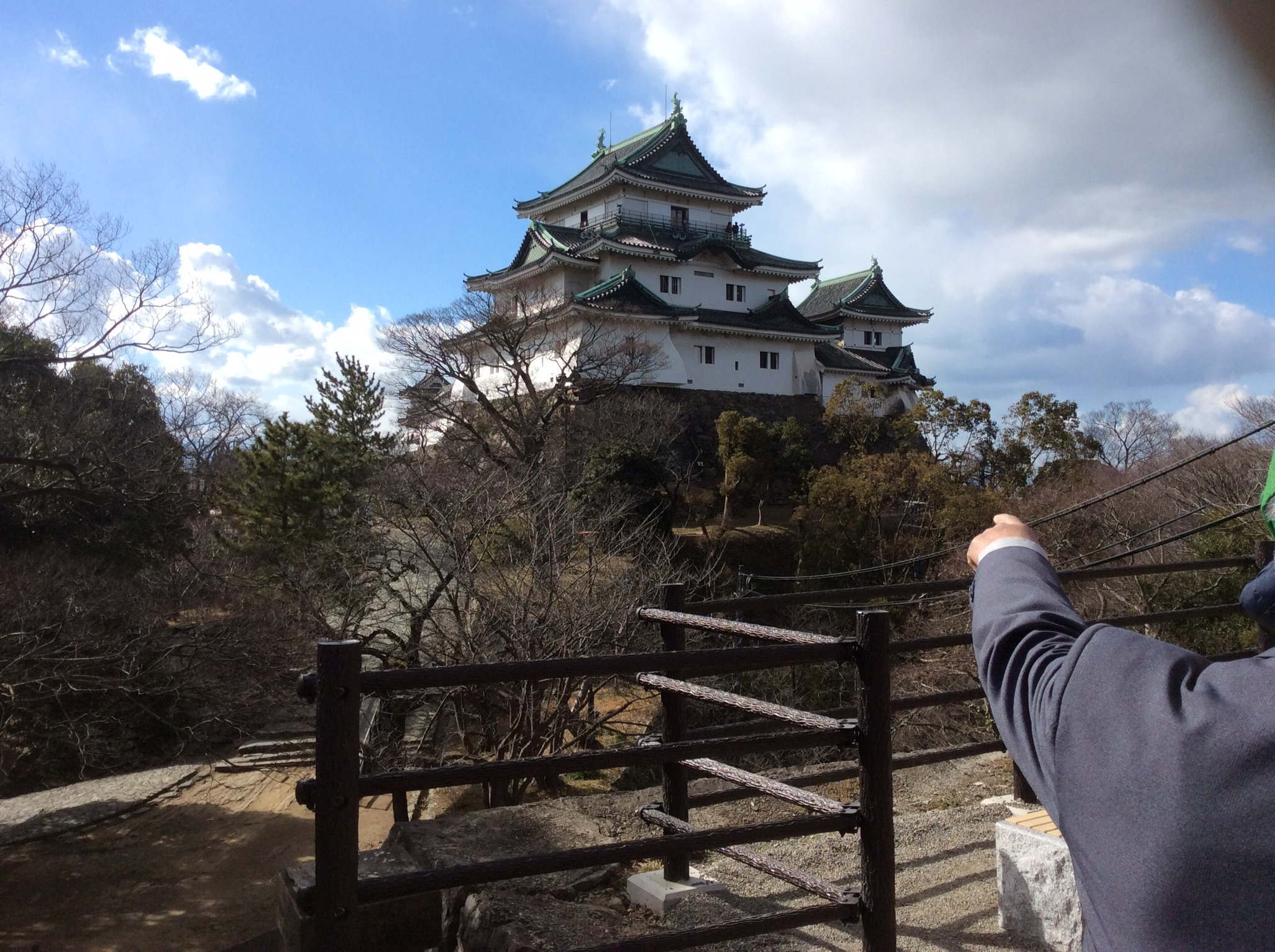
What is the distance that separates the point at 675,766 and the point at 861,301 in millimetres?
40991

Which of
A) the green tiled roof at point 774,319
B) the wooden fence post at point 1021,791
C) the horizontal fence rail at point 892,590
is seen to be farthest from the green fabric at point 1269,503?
the green tiled roof at point 774,319

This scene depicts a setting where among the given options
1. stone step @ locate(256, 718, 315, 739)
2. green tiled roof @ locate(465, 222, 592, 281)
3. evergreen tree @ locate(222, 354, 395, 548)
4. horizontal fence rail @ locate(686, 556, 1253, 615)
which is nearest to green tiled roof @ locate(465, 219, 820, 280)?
green tiled roof @ locate(465, 222, 592, 281)

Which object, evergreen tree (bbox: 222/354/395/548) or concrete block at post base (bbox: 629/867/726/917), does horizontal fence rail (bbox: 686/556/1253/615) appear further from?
evergreen tree (bbox: 222/354/395/548)

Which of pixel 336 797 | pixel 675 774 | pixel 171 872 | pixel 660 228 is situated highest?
pixel 660 228

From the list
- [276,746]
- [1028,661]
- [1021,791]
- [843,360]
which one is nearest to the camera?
[1028,661]

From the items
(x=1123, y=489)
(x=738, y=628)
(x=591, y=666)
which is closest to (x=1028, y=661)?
(x=591, y=666)

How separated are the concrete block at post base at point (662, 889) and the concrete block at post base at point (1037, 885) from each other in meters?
0.94

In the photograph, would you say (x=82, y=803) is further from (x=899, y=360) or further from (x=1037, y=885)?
(x=899, y=360)

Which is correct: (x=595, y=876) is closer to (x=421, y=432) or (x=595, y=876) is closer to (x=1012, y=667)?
(x=1012, y=667)

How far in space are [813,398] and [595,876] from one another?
116 ft

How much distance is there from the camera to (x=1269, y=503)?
0.88m

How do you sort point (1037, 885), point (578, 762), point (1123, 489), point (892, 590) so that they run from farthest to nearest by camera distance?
1. point (1123, 489)
2. point (892, 590)
3. point (1037, 885)
4. point (578, 762)

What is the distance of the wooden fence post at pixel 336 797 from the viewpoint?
72.0 inches

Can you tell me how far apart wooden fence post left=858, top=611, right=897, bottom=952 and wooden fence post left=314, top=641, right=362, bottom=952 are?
1209mm
